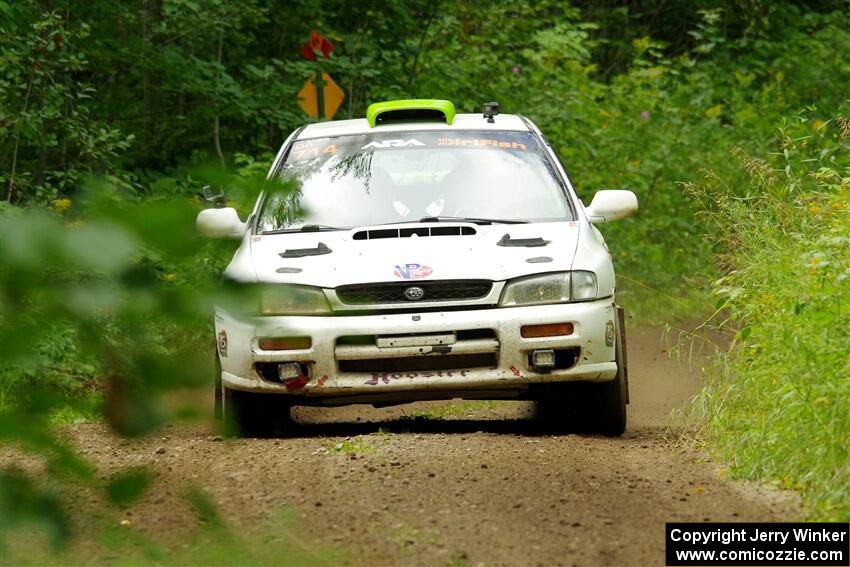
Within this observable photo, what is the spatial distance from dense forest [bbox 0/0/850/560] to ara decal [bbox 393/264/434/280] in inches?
46.5

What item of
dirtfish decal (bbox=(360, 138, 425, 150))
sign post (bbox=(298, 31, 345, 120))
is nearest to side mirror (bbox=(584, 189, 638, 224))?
dirtfish decal (bbox=(360, 138, 425, 150))

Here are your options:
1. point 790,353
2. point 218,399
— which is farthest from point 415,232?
point 218,399

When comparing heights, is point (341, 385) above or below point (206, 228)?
below

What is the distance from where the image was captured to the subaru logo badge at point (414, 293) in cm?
688

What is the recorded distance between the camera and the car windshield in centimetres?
775

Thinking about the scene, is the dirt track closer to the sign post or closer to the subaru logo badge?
the subaru logo badge

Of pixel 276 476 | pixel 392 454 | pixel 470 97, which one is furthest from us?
pixel 470 97

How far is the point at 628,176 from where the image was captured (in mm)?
18531

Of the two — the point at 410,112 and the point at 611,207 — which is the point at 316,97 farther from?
the point at 611,207

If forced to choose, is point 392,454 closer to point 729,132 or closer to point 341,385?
point 341,385

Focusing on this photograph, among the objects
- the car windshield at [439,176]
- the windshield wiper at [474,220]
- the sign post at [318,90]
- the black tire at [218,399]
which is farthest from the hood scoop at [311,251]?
the sign post at [318,90]

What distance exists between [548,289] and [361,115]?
38.0 feet

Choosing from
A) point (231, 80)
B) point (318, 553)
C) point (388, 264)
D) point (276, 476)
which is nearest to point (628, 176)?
point (231, 80)

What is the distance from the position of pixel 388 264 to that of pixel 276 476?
1503mm
